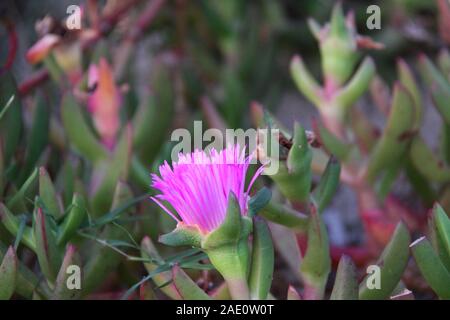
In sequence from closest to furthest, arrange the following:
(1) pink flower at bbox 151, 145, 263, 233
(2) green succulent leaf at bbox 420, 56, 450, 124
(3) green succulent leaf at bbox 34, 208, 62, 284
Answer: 1. (1) pink flower at bbox 151, 145, 263, 233
2. (3) green succulent leaf at bbox 34, 208, 62, 284
3. (2) green succulent leaf at bbox 420, 56, 450, 124

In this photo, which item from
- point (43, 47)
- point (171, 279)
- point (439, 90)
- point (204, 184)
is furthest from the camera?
point (43, 47)

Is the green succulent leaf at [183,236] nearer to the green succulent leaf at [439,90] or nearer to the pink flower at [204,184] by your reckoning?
the pink flower at [204,184]

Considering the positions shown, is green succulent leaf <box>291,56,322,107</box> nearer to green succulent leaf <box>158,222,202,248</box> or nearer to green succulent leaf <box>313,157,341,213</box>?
green succulent leaf <box>313,157,341,213</box>

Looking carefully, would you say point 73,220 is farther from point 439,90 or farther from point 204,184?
point 439,90

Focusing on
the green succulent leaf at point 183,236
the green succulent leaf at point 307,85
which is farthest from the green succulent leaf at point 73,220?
the green succulent leaf at point 307,85

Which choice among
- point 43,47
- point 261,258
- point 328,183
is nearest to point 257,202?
point 261,258

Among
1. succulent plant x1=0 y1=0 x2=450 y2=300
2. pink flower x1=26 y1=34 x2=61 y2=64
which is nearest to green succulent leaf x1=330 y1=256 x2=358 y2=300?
succulent plant x1=0 y1=0 x2=450 y2=300

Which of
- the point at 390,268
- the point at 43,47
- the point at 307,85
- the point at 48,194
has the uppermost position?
the point at 43,47
